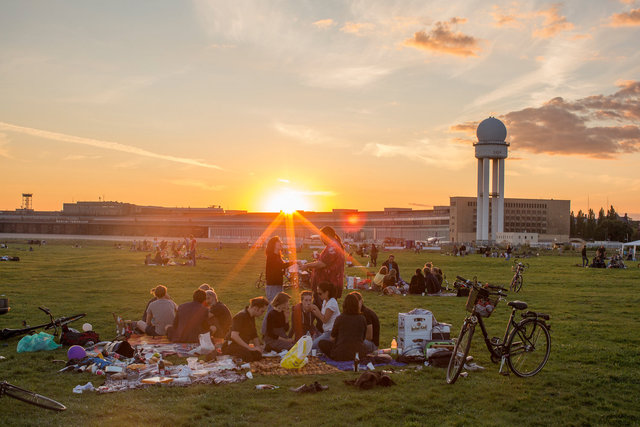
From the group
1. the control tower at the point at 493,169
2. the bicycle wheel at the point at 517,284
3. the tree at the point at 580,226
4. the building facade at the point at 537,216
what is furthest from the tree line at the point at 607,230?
the bicycle wheel at the point at 517,284

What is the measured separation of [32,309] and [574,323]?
58.5ft

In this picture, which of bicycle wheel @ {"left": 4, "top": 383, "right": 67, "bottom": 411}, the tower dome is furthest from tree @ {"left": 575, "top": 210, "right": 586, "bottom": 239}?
bicycle wheel @ {"left": 4, "top": 383, "right": 67, "bottom": 411}

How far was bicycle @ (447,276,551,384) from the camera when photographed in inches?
388

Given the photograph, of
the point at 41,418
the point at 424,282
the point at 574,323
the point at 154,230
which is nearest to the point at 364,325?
the point at 41,418

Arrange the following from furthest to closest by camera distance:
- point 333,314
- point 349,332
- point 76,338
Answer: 1. point 76,338
2. point 333,314
3. point 349,332

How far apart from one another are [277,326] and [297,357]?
1771mm

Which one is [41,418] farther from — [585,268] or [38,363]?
[585,268]

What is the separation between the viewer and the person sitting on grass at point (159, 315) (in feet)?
46.4

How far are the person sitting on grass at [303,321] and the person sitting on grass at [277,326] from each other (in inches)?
26.3

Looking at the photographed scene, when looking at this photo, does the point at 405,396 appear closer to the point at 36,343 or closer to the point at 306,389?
the point at 306,389

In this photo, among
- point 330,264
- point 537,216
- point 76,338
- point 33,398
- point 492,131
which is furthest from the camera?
point 537,216

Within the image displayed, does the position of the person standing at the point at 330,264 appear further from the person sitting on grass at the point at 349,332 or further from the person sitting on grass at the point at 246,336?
the person sitting on grass at the point at 246,336

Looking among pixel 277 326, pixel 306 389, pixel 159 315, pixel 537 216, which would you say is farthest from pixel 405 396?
pixel 537 216

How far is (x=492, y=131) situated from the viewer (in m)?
101
